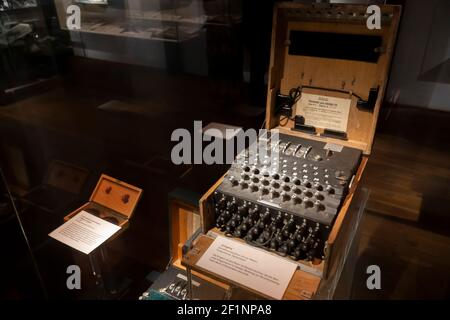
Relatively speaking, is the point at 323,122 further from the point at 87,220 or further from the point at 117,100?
the point at 117,100

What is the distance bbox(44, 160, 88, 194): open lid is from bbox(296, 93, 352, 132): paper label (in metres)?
1.41

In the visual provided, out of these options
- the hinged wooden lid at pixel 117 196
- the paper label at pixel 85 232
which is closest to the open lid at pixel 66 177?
the hinged wooden lid at pixel 117 196

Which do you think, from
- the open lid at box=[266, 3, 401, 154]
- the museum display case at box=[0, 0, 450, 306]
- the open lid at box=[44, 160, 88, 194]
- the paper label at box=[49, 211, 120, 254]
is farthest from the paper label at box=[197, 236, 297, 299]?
the open lid at box=[44, 160, 88, 194]

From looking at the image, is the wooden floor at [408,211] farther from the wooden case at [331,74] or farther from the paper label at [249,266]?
the paper label at [249,266]

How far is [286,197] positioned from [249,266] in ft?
1.10

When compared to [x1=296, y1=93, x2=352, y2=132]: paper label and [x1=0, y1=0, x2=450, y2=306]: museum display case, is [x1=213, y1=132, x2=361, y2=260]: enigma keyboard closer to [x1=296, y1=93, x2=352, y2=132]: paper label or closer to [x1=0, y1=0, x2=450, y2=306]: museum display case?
[x1=0, y1=0, x2=450, y2=306]: museum display case

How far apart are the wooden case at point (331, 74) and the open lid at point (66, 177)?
41.2 inches

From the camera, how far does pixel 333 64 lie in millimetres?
1843

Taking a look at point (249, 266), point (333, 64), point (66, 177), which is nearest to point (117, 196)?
point (66, 177)

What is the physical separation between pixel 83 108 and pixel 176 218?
129cm

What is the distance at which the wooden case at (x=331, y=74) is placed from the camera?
61.4 inches

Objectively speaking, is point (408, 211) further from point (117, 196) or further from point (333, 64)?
point (117, 196)

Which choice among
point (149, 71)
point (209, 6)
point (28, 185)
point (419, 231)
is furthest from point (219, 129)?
point (419, 231)

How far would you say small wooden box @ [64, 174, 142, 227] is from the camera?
1.86m
